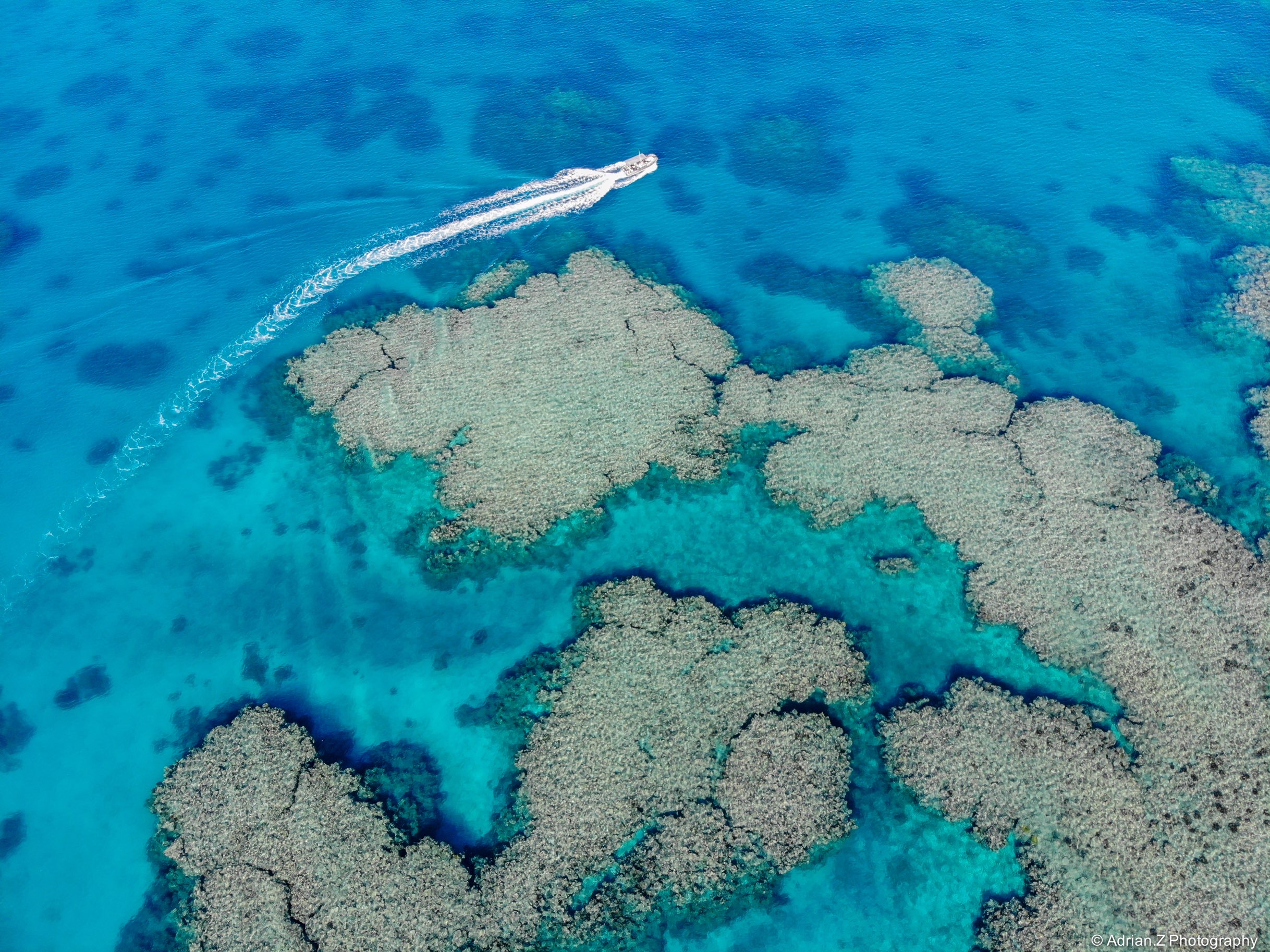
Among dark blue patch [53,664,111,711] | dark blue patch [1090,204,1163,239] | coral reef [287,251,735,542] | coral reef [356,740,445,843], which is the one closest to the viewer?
coral reef [356,740,445,843]

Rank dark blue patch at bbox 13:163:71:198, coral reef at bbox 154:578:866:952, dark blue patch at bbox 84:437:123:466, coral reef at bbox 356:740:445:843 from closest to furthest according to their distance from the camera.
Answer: coral reef at bbox 154:578:866:952
coral reef at bbox 356:740:445:843
dark blue patch at bbox 84:437:123:466
dark blue patch at bbox 13:163:71:198

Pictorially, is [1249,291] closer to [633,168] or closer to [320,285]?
[633,168]

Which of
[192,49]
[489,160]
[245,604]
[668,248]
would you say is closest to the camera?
[245,604]

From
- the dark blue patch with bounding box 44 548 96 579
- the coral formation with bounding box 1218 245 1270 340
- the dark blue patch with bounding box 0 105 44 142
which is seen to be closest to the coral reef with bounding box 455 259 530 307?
the dark blue patch with bounding box 44 548 96 579

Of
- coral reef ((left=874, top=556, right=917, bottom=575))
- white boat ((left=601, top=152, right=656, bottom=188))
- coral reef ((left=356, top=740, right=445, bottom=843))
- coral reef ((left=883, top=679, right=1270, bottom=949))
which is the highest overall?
white boat ((left=601, top=152, right=656, bottom=188))

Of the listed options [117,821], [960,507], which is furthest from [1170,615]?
[117,821]

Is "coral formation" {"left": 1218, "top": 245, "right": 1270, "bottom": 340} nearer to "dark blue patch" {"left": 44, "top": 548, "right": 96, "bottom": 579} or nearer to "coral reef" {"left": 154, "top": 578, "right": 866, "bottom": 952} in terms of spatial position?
"coral reef" {"left": 154, "top": 578, "right": 866, "bottom": 952}

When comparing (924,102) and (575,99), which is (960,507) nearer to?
(924,102)
